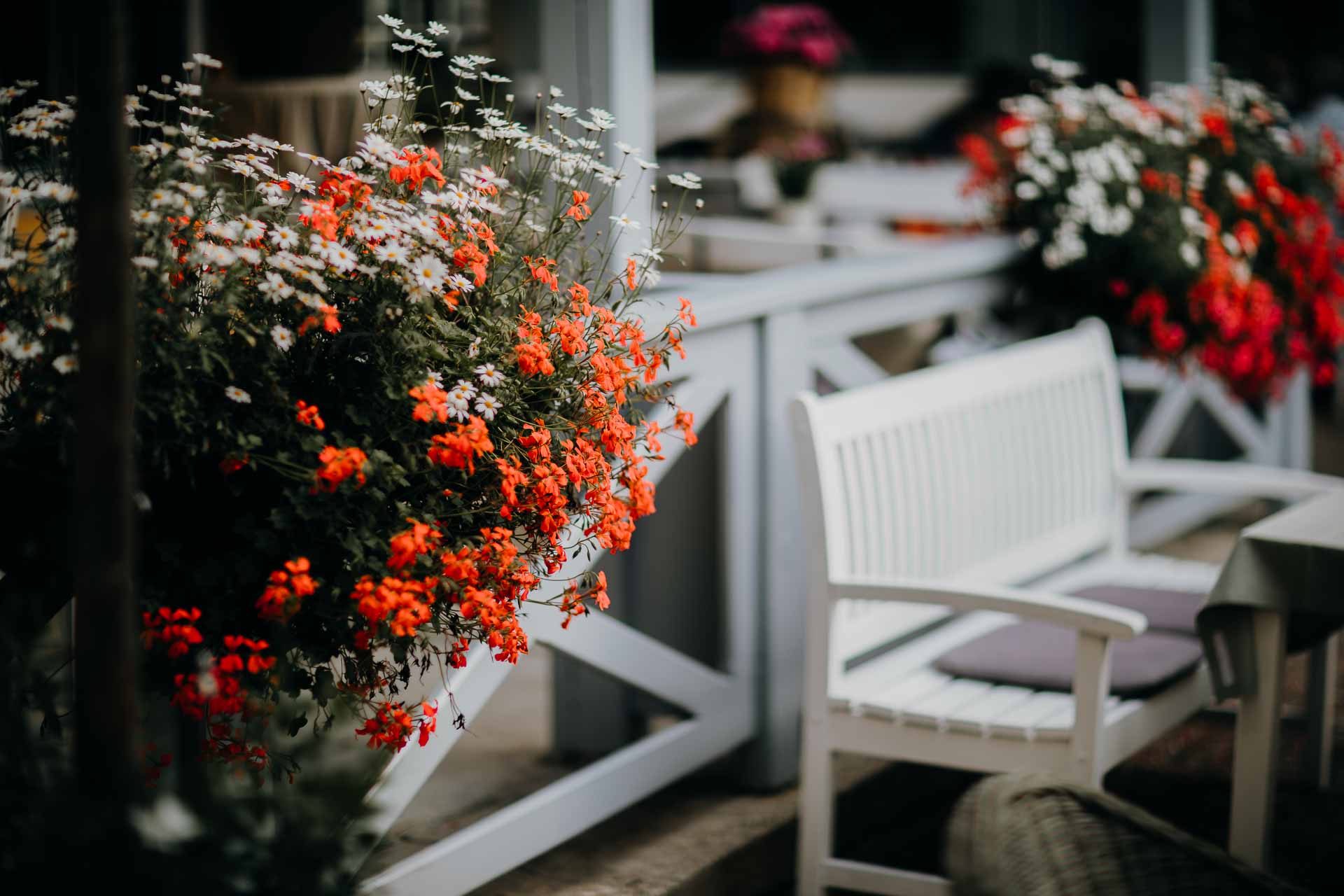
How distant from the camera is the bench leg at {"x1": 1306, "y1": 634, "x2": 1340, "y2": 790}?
11.5 ft

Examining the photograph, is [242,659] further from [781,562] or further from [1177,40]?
[1177,40]

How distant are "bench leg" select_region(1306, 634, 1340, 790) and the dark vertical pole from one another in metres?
2.96

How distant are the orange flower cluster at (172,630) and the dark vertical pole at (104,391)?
423 mm

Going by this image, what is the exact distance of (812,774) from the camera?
9.33 feet

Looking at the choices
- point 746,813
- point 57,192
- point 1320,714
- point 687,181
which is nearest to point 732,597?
point 746,813

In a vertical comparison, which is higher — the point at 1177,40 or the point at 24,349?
the point at 1177,40

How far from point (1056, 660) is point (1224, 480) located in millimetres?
1081

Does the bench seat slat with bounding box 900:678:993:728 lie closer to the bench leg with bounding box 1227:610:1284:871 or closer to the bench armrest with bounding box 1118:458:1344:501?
the bench leg with bounding box 1227:610:1284:871

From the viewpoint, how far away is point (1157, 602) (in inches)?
133

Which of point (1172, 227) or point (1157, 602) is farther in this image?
point (1172, 227)

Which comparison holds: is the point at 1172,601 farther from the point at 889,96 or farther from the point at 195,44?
the point at 889,96

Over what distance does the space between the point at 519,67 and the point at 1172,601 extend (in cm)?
562

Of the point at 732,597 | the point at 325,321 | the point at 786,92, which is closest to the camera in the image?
the point at 325,321

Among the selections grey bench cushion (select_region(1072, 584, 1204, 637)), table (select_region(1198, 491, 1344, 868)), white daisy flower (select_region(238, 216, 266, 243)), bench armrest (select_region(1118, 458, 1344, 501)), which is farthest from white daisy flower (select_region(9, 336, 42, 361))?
bench armrest (select_region(1118, 458, 1344, 501))
